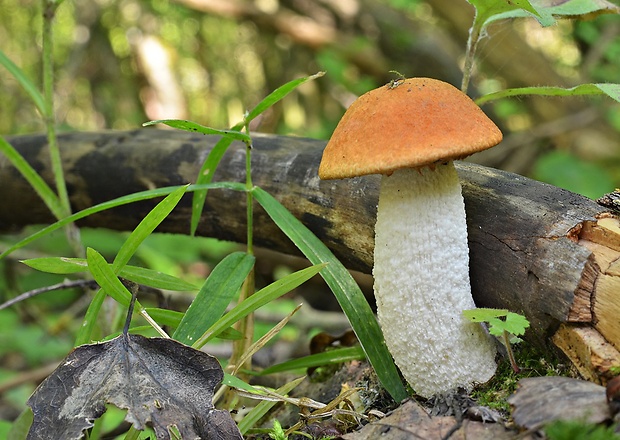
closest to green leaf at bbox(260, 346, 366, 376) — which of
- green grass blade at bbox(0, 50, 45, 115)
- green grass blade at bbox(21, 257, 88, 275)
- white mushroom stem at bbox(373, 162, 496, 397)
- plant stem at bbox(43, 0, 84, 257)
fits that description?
white mushroom stem at bbox(373, 162, 496, 397)

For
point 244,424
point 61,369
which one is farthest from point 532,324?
point 61,369

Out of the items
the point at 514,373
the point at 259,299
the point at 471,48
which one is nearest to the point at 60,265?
the point at 259,299

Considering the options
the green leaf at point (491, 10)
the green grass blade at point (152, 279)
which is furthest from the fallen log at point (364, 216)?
the green grass blade at point (152, 279)

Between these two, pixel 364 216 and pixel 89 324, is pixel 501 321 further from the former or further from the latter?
pixel 89 324

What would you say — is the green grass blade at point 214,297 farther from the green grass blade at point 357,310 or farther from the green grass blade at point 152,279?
the green grass blade at point 357,310

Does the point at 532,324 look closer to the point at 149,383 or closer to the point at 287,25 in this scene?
the point at 149,383
